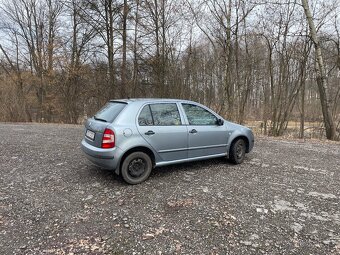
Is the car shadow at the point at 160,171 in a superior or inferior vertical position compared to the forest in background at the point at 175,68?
inferior

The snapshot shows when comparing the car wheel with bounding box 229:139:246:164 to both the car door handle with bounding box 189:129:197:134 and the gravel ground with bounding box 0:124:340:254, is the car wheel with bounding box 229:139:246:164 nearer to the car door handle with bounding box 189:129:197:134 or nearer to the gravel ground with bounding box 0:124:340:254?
the gravel ground with bounding box 0:124:340:254

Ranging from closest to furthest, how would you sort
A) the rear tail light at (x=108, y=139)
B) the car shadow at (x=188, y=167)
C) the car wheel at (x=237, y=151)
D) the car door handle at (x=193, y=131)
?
the rear tail light at (x=108, y=139) → the car door handle at (x=193, y=131) → the car shadow at (x=188, y=167) → the car wheel at (x=237, y=151)

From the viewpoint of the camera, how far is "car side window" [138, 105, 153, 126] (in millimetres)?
4285

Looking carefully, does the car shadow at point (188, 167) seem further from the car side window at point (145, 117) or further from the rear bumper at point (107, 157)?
the car side window at point (145, 117)

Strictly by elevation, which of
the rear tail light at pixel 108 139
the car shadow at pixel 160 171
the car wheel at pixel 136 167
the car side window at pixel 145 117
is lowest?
the car shadow at pixel 160 171

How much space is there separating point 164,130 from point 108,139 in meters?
1.07

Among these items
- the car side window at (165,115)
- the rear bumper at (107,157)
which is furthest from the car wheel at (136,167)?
the car side window at (165,115)

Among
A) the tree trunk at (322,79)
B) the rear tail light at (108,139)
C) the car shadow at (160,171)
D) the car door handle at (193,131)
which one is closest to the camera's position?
the rear tail light at (108,139)

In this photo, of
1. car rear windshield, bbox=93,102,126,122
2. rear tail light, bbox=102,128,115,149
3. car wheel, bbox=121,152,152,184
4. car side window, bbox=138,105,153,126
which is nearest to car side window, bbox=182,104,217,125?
car side window, bbox=138,105,153,126

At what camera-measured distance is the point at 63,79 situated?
63.2 ft

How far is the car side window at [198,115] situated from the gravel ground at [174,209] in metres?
1.04

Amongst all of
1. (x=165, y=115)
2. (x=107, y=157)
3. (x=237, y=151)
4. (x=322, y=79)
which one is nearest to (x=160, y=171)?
(x=165, y=115)

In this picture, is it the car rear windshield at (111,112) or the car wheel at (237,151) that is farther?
the car wheel at (237,151)

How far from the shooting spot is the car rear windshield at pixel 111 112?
13.9ft
